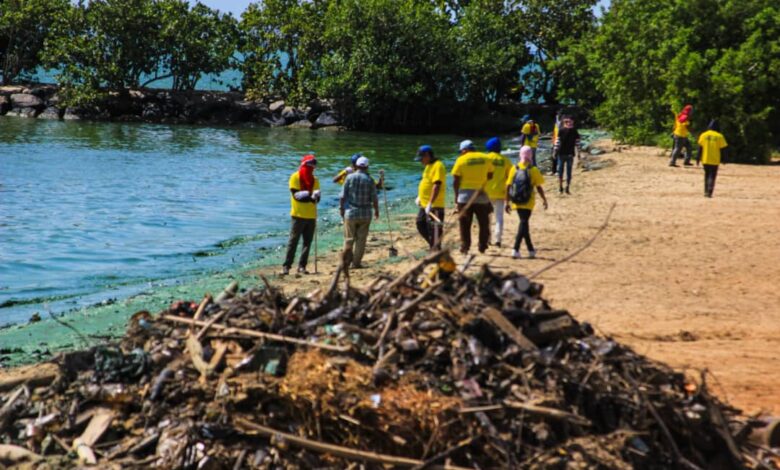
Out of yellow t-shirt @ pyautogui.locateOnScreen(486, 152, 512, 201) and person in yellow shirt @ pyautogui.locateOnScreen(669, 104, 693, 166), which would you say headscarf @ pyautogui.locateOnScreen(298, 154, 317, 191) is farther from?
person in yellow shirt @ pyautogui.locateOnScreen(669, 104, 693, 166)

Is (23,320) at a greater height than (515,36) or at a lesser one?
lesser

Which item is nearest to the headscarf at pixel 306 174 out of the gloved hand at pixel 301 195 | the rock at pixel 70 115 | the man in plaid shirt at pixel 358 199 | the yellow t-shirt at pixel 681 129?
the gloved hand at pixel 301 195

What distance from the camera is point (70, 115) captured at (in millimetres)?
54219

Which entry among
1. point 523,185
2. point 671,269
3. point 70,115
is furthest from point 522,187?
point 70,115

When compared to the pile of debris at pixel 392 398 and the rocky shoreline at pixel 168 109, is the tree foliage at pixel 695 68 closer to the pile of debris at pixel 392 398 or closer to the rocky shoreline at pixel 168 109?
the rocky shoreline at pixel 168 109

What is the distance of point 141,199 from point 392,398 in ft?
72.8

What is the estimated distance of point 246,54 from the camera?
58406mm

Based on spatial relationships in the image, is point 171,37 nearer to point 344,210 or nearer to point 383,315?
point 344,210

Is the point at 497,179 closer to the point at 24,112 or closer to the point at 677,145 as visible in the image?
the point at 677,145

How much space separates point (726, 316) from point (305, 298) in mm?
6128

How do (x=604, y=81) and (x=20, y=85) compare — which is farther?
(x=20, y=85)

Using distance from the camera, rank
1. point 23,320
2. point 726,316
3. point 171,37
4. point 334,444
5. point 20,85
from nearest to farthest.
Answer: point 334,444, point 726,316, point 23,320, point 171,37, point 20,85

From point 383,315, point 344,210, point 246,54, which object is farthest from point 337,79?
point 383,315

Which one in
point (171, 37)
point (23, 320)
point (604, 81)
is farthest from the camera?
point (171, 37)
